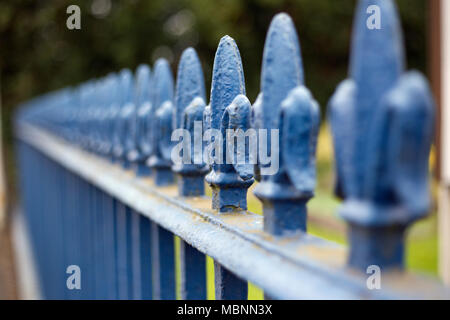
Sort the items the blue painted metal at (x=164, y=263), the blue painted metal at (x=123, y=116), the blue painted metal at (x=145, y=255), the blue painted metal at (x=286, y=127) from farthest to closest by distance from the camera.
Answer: the blue painted metal at (x=123, y=116) < the blue painted metal at (x=145, y=255) < the blue painted metal at (x=164, y=263) < the blue painted metal at (x=286, y=127)

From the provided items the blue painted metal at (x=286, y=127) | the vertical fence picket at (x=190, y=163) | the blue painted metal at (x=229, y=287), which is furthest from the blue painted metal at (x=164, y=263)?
the blue painted metal at (x=286, y=127)

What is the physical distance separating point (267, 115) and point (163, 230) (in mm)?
641

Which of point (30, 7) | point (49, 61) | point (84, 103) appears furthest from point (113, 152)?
point (49, 61)

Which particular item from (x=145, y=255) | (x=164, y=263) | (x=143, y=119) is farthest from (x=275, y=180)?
(x=143, y=119)

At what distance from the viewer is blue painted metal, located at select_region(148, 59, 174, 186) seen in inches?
59.1

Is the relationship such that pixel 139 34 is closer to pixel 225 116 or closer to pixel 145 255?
pixel 145 255

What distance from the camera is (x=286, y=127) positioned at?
0.82 metres

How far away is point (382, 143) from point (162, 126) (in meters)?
0.90

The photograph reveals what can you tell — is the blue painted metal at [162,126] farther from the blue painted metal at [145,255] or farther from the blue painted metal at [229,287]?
the blue painted metal at [229,287]

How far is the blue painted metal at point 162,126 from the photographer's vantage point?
1500 mm

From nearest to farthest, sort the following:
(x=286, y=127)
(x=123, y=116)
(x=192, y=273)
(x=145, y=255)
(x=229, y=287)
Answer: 1. (x=286, y=127)
2. (x=229, y=287)
3. (x=192, y=273)
4. (x=145, y=255)
5. (x=123, y=116)

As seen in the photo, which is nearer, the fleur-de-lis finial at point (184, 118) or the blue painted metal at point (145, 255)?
the fleur-de-lis finial at point (184, 118)

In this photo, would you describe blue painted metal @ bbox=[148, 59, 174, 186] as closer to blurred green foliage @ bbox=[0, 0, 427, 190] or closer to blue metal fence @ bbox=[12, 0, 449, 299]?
blue metal fence @ bbox=[12, 0, 449, 299]

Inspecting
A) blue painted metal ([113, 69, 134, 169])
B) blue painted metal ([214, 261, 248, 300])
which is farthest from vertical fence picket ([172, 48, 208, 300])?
blue painted metal ([113, 69, 134, 169])
